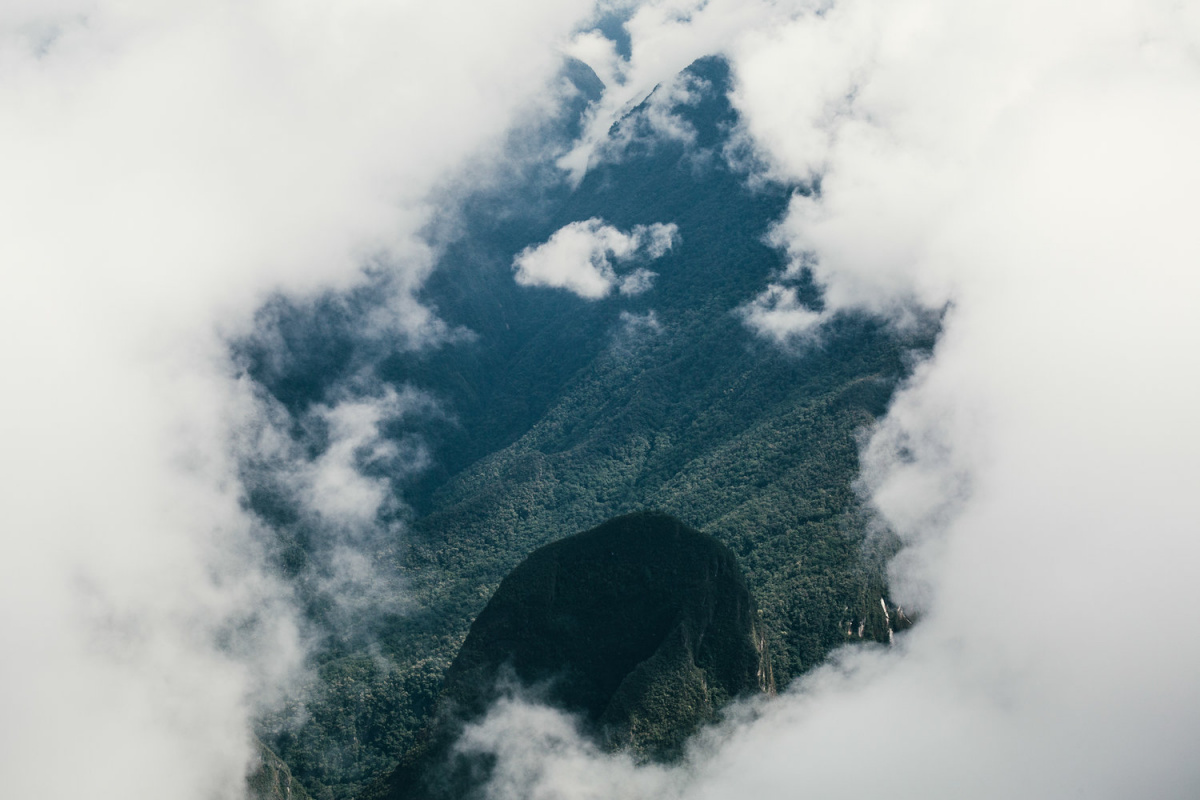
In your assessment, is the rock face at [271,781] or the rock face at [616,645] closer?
the rock face at [616,645]

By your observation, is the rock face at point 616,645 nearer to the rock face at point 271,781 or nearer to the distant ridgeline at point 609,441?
the distant ridgeline at point 609,441

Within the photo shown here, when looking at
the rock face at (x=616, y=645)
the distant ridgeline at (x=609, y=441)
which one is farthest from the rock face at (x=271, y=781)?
the rock face at (x=616, y=645)

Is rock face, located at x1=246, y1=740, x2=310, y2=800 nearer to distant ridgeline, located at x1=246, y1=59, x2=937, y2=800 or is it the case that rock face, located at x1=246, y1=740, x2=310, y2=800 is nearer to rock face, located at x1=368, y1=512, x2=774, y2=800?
distant ridgeline, located at x1=246, y1=59, x2=937, y2=800

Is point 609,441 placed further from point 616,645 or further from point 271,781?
point 271,781

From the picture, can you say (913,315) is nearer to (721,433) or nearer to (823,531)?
(721,433)

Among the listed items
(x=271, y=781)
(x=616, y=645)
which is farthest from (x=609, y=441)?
(x=271, y=781)

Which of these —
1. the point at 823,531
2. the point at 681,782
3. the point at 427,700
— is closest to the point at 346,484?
the point at 427,700

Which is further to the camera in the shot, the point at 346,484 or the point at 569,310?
the point at 569,310
